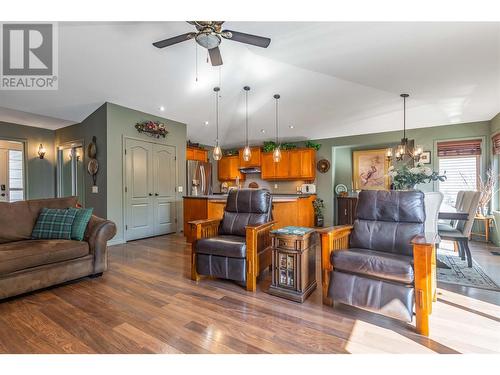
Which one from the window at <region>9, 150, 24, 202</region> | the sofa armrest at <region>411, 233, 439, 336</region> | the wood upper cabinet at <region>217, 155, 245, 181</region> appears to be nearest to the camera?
the sofa armrest at <region>411, 233, 439, 336</region>

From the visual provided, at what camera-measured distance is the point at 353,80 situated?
399 cm

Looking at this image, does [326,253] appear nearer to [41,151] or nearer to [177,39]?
[177,39]

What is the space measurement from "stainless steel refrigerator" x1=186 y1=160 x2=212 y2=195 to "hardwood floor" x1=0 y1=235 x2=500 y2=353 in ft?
12.3

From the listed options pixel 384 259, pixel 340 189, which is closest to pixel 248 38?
pixel 384 259

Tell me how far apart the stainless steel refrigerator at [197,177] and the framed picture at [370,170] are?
4034 millimetres

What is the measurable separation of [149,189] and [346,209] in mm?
4728

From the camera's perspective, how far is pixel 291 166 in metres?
6.69

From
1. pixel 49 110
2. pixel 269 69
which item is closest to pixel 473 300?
pixel 269 69

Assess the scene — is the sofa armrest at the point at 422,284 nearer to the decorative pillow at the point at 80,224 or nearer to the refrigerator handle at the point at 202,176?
the decorative pillow at the point at 80,224

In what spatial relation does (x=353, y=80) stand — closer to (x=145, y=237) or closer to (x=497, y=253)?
(x=497, y=253)

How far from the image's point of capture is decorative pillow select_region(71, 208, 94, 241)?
9.46 ft

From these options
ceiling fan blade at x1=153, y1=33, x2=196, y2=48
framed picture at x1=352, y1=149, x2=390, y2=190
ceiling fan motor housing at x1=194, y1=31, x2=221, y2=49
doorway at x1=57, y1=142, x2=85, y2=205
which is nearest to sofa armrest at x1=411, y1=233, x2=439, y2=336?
ceiling fan motor housing at x1=194, y1=31, x2=221, y2=49

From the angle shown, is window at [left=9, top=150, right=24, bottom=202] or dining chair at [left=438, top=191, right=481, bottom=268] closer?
dining chair at [left=438, top=191, right=481, bottom=268]

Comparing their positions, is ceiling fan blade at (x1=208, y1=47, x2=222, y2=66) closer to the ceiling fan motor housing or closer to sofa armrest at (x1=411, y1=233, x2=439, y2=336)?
the ceiling fan motor housing
